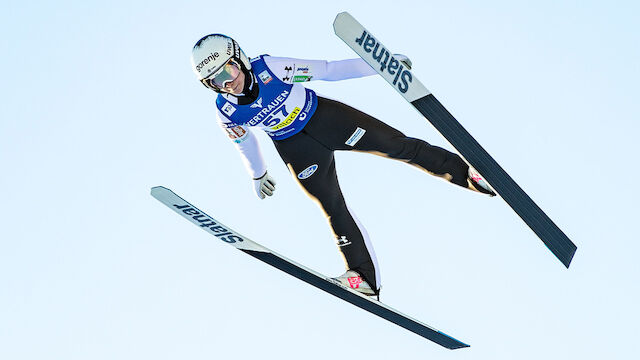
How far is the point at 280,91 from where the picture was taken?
7.55 metres

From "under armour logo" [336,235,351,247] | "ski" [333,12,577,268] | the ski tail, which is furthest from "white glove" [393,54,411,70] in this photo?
"under armour logo" [336,235,351,247]

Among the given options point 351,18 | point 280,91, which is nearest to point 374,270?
point 280,91

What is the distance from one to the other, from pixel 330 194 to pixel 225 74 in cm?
131

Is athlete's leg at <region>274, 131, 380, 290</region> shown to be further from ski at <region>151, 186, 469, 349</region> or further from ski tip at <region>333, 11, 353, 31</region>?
ski tip at <region>333, 11, 353, 31</region>

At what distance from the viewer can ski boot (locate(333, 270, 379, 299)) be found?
8039 millimetres

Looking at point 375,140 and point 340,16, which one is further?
point 375,140

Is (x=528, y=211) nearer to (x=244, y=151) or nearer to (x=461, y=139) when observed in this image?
(x=461, y=139)

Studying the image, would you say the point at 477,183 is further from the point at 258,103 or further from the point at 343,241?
the point at 258,103

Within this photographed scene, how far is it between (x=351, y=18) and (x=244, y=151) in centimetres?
168

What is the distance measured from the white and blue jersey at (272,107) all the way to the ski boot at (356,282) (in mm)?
1192

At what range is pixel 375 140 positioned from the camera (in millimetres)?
7801

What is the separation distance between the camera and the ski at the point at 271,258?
301 inches

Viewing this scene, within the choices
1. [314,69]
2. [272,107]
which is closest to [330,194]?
[272,107]

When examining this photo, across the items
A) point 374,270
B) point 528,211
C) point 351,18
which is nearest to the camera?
point 351,18
